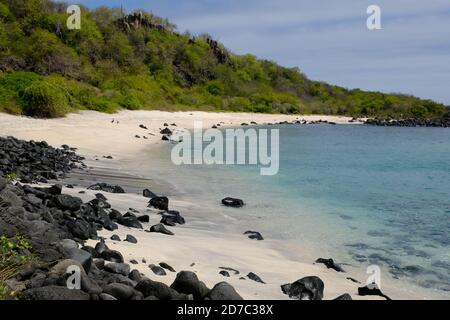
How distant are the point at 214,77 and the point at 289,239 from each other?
65886mm

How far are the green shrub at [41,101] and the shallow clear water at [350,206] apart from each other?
6.41 m

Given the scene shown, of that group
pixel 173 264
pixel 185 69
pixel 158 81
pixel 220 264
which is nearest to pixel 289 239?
pixel 220 264

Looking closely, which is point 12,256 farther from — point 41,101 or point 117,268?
point 41,101

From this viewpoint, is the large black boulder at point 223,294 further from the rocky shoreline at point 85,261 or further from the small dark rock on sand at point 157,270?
the small dark rock on sand at point 157,270

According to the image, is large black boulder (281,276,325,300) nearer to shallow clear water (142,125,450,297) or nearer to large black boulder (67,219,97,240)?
shallow clear water (142,125,450,297)

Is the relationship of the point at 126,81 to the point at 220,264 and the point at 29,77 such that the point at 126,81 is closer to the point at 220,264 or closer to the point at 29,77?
the point at 29,77

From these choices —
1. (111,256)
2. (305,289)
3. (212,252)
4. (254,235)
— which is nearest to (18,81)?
(254,235)

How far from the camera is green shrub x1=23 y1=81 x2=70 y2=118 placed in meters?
22.4

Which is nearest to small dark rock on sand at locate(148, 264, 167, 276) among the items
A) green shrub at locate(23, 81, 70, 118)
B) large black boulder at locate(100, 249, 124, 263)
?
large black boulder at locate(100, 249, 124, 263)

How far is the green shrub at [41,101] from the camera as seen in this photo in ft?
73.4

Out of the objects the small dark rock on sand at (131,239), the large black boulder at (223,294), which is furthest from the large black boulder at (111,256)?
the large black boulder at (223,294)

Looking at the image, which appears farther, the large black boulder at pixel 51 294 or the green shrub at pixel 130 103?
the green shrub at pixel 130 103
